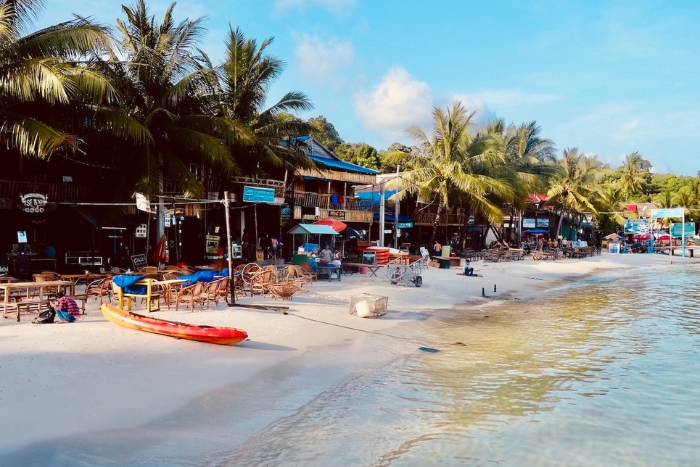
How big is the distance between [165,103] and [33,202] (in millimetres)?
5524

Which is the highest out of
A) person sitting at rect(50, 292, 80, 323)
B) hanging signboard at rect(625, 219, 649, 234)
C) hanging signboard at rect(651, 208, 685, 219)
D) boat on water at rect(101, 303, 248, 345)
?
hanging signboard at rect(651, 208, 685, 219)

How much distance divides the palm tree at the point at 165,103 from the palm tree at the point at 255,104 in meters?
2.05

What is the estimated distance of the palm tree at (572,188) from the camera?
4470cm

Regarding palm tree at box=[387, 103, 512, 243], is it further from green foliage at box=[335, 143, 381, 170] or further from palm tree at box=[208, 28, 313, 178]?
green foliage at box=[335, 143, 381, 170]

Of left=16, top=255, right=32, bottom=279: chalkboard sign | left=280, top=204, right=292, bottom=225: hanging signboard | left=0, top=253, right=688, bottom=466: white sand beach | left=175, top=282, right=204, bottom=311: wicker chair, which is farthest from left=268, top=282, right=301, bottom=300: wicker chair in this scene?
left=280, top=204, right=292, bottom=225: hanging signboard

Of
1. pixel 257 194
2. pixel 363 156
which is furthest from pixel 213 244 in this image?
pixel 363 156

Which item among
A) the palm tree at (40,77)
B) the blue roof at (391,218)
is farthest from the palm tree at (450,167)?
the palm tree at (40,77)

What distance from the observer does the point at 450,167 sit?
31.9m

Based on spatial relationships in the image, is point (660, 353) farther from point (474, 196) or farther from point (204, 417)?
point (474, 196)

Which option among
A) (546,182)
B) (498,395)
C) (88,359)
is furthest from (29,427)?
(546,182)

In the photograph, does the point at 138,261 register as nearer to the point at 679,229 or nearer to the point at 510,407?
the point at 510,407

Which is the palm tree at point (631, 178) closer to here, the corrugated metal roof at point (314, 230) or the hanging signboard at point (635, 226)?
the hanging signboard at point (635, 226)

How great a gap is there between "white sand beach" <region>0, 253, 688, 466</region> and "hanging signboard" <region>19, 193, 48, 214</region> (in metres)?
5.15

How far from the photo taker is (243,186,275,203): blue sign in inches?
863
